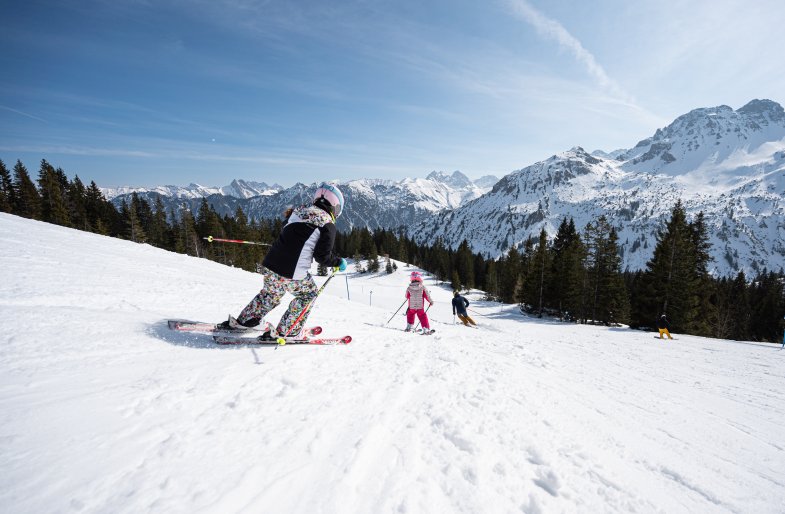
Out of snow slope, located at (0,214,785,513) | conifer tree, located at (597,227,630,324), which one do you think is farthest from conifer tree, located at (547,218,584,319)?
snow slope, located at (0,214,785,513)

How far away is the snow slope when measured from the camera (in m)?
2.17

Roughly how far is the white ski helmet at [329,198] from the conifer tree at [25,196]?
62.7m

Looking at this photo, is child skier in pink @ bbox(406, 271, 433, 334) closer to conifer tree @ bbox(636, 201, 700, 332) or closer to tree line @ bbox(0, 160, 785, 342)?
tree line @ bbox(0, 160, 785, 342)

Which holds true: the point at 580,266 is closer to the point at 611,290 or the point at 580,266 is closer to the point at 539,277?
the point at 611,290

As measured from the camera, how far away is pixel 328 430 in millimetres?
3055

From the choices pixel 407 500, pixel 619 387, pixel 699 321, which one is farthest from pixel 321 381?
pixel 699 321

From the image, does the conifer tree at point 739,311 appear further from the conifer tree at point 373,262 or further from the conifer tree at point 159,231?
the conifer tree at point 159,231

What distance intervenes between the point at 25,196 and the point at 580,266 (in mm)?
76160

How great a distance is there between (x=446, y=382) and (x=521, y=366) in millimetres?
2437

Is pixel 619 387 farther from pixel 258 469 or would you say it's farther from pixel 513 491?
pixel 258 469

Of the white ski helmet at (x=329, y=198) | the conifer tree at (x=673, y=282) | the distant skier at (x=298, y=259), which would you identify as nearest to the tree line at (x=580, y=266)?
the conifer tree at (x=673, y=282)

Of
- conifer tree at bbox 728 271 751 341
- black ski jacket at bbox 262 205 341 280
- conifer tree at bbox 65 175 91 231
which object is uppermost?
conifer tree at bbox 65 175 91 231

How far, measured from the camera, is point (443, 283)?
→ 82.9m

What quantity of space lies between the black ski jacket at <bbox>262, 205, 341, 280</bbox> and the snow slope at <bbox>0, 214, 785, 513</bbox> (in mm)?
1373
